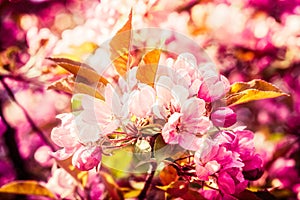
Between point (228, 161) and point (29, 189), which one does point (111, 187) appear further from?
point (228, 161)

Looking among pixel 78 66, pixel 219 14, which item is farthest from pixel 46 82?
pixel 219 14

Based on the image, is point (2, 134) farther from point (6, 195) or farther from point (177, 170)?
point (177, 170)

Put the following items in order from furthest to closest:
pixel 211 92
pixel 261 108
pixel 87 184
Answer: pixel 261 108
pixel 87 184
pixel 211 92

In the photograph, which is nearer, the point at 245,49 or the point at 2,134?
the point at 2,134

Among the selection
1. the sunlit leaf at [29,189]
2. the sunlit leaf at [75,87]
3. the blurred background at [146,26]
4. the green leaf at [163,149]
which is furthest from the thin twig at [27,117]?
the green leaf at [163,149]

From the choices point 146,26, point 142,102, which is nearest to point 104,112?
point 142,102

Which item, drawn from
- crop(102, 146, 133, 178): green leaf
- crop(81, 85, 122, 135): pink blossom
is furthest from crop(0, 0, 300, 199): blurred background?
crop(81, 85, 122, 135): pink blossom

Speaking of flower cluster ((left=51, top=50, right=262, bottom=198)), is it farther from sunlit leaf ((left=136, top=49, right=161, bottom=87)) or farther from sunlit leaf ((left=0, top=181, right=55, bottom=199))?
sunlit leaf ((left=0, top=181, right=55, bottom=199))
